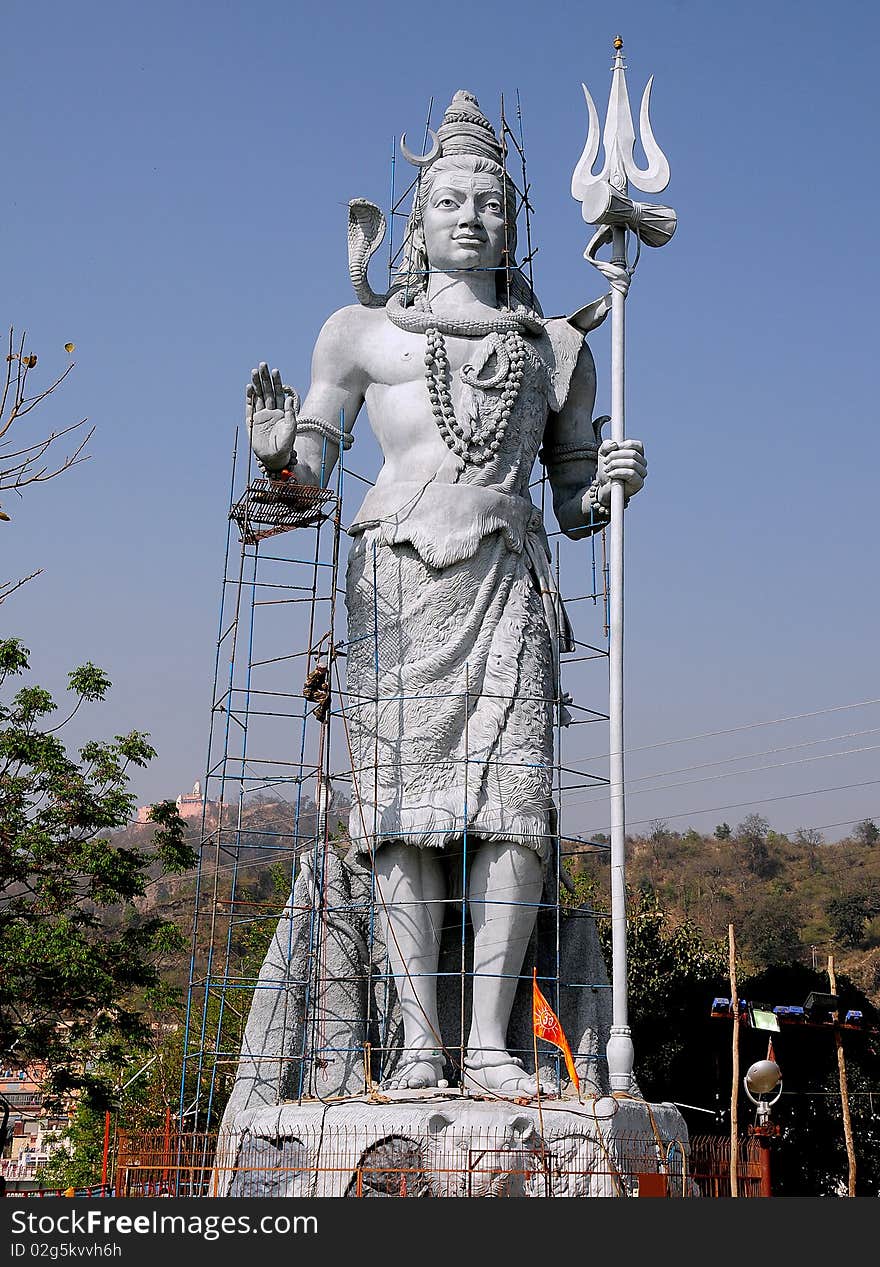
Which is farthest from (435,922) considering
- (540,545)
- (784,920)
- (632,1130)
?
(784,920)

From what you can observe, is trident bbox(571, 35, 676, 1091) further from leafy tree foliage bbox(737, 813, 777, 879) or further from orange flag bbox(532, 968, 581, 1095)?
leafy tree foliage bbox(737, 813, 777, 879)

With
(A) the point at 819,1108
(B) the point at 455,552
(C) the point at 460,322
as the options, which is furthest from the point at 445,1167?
(A) the point at 819,1108

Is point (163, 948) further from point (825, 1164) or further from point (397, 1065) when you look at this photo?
point (825, 1164)

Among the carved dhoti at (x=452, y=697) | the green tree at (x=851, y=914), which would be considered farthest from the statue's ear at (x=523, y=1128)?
the green tree at (x=851, y=914)

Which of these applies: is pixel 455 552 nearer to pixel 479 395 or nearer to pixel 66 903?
pixel 479 395

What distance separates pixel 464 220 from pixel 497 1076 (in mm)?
Result: 6056

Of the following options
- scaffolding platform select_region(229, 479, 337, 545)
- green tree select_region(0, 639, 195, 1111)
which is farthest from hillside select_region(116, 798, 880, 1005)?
scaffolding platform select_region(229, 479, 337, 545)

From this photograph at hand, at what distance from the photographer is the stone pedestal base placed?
8.68 metres

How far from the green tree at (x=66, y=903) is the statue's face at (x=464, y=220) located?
7.33 m

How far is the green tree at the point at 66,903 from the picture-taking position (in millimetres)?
14859

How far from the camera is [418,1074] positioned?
944cm

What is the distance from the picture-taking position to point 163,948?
15.9 meters

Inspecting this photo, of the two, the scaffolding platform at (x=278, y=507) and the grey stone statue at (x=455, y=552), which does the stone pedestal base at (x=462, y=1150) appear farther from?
the scaffolding platform at (x=278, y=507)

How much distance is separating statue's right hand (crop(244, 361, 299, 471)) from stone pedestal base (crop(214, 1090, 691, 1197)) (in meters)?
4.46
